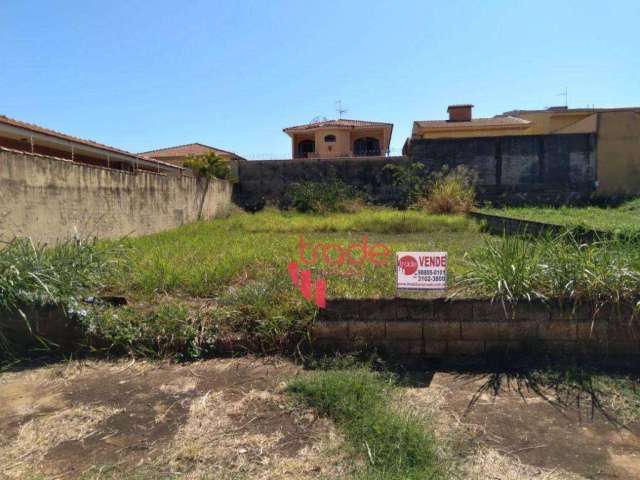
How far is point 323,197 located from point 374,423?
1102 centimetres

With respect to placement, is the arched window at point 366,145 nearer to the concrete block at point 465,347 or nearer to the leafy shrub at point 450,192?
the leafy shrub at point 450,192

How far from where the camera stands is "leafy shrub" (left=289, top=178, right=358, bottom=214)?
12.8m

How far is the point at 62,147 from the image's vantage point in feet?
38.0

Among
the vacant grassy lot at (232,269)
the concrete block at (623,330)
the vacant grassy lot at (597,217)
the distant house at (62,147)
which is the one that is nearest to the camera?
the concrete block at (623,330)

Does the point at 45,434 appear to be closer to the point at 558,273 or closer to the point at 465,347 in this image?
the point at 465,347

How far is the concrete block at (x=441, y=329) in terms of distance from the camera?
3119 millimetres

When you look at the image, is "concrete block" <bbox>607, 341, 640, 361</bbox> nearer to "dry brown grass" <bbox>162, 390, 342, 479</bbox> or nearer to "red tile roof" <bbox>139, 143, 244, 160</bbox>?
"dry brown grass" <bbox>162, 390, 342, 479</bbox>

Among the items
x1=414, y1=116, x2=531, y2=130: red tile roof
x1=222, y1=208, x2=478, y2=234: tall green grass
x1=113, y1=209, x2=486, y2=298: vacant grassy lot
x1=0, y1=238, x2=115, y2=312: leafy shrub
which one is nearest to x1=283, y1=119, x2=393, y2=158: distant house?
x1=414, y1=116, x2=531, y2=130: red tile roof

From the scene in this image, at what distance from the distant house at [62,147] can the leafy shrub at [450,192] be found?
31.0ft

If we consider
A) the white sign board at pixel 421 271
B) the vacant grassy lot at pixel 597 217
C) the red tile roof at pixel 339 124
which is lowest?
the white sign board at pixel 421 271

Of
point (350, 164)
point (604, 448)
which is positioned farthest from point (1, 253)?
point (350, 164)

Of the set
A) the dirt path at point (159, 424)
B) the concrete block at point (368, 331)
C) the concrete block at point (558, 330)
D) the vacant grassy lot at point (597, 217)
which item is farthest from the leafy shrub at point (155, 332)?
the vacant grassy lot at point (597, 217)

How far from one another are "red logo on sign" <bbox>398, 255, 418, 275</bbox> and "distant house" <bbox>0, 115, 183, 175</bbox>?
810 cm

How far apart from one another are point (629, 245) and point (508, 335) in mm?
1584
